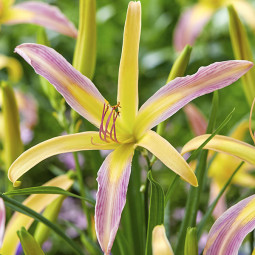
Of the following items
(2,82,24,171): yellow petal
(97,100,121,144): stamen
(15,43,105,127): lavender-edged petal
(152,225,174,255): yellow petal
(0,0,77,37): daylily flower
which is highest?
(0,0,77,37): daylily flower

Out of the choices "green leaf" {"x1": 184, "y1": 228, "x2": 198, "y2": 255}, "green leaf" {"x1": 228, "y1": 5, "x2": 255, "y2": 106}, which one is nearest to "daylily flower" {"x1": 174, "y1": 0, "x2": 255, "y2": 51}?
"green leaf" {"x1": 228, "y1": 5, "x2": 255, "y2": 106}

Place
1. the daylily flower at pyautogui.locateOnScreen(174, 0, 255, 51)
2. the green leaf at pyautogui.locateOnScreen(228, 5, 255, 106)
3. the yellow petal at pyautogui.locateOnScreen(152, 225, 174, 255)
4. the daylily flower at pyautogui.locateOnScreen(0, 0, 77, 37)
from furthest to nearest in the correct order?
the daylily flower at pyautogui.locateOnScreen(174, 0, 255, 51) → the daylily flower at pyautogui.locateOnScreen(0, 0, 77, 37) → the green leaf at pyautogui.locateOnScreen(228, 5, 255, 106) → the yellow petal at pyautogui.locateOnScreen(152, 225, 174, 255)

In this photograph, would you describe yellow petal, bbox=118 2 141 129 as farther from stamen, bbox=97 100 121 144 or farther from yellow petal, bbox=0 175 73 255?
yellow petal, bbox=0 175 73 255

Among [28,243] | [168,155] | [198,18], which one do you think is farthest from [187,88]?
Result: [198,18]

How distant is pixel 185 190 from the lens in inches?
37.1

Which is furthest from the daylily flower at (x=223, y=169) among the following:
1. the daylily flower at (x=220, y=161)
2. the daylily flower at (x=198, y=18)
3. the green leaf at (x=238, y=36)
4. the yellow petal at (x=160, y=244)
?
the daylily flower at (x=198, y=18)

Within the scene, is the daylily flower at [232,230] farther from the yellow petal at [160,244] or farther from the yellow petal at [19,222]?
the yellow petal at [19,222]

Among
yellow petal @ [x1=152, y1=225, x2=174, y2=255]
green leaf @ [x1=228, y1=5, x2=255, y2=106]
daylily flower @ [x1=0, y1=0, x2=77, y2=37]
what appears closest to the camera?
yellow petal @ [x1=152, y1=225, x2=174, y2=255]

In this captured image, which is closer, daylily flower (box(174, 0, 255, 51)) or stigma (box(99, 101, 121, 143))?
stigma (box(99, 101, 121, 143))

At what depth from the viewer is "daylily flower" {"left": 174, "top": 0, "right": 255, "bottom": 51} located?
90 centimetres

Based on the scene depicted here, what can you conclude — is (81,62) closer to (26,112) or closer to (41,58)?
(41,58)

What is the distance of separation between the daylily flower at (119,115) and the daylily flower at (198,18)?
533mm

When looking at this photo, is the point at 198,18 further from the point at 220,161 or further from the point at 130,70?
the point at 130,70

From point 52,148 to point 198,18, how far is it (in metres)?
0.65
